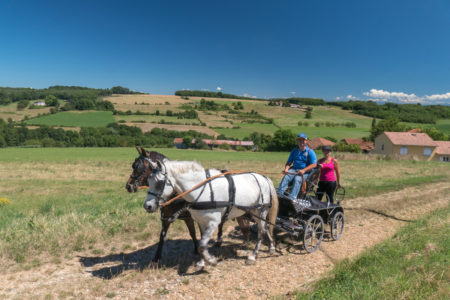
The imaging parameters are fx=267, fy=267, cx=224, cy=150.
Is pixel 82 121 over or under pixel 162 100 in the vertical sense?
under

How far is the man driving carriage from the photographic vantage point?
5.69m

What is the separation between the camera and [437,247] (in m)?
4.57

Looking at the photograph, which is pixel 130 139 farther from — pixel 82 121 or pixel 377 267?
pixel 377 267

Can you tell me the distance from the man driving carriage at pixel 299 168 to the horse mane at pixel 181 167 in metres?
2.08

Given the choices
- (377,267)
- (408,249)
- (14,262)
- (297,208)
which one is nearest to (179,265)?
(297,208)

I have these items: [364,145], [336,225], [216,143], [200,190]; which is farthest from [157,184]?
[364,145]

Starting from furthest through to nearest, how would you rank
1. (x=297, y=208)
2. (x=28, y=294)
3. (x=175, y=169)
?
(x=297, y=208) < (x=175, y=169) < (x=28, y=294)

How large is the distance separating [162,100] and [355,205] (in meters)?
105

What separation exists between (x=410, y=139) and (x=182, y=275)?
5292cm

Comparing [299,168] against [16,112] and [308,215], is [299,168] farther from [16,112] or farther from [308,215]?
[16,112]

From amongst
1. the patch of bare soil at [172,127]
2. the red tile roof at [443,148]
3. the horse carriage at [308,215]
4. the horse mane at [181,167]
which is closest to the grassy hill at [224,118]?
the patch of bare soil at [172,127]

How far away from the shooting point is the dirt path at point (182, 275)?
3.97 meters

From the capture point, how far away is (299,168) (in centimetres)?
596

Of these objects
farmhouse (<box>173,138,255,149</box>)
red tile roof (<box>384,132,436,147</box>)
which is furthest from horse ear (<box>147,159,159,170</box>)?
farmhouse (<box>173,138,255,149</box>)
